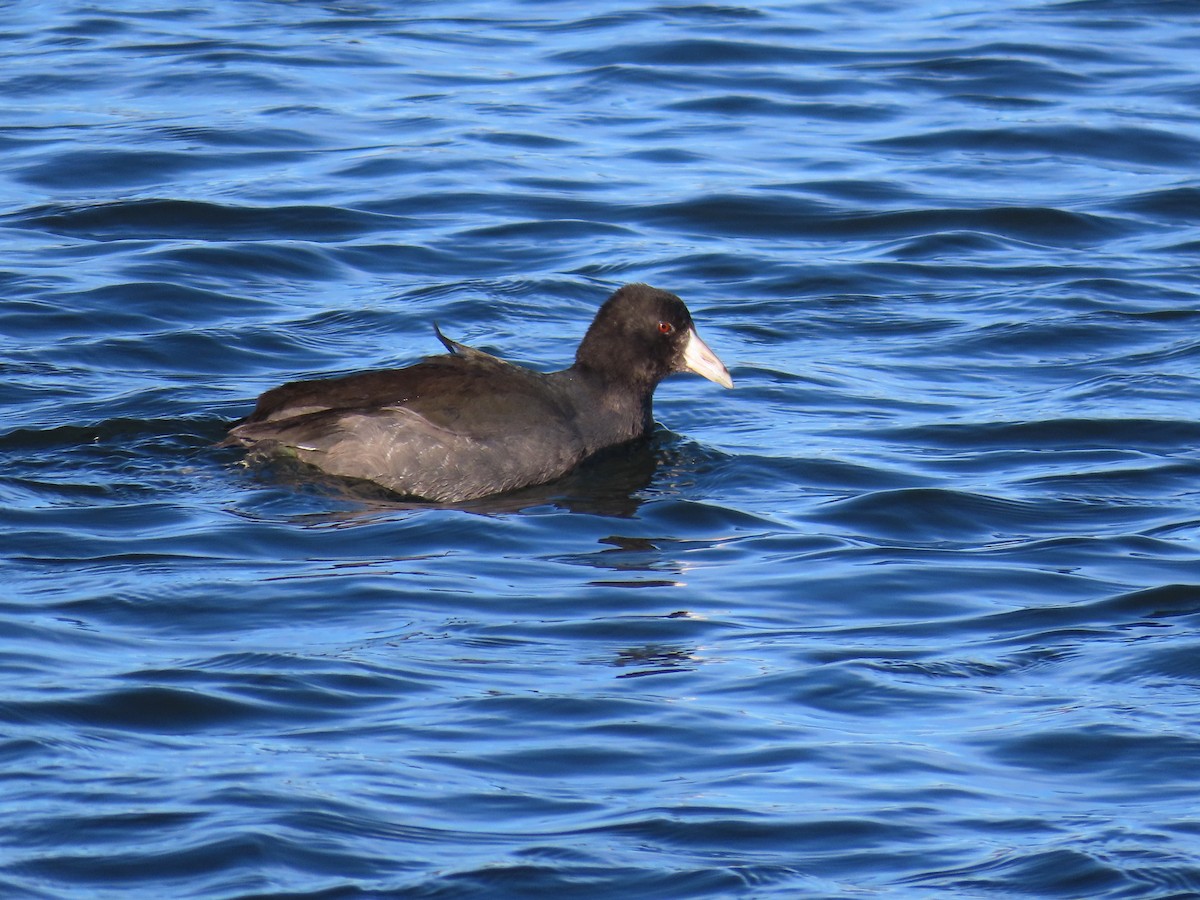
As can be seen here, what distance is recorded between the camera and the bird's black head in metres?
11.1

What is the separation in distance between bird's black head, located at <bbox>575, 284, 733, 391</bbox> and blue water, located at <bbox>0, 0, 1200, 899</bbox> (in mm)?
390

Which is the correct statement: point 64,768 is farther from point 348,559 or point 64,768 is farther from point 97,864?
point 348,559

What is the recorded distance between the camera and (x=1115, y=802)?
6492 millimetres

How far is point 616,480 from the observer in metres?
10.7

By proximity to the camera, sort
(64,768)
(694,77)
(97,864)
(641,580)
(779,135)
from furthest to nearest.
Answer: (694,77), (779,135), (641,580), (64,768), (97,864)

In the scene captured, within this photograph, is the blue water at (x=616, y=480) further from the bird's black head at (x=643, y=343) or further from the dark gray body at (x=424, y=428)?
the bird's black head at (x=643, y=343)

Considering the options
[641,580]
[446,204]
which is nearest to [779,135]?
[446,204]

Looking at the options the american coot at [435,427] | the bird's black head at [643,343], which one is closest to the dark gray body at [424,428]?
the american coot at [435,427]

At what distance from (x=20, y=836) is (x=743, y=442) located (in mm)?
5869

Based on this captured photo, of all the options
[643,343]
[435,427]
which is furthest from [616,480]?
Answer: [435,427]

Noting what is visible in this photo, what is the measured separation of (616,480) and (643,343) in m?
0.86

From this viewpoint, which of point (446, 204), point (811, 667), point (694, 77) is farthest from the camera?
point (694, 77)

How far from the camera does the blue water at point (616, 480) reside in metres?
6.25

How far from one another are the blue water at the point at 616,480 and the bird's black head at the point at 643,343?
390mm
